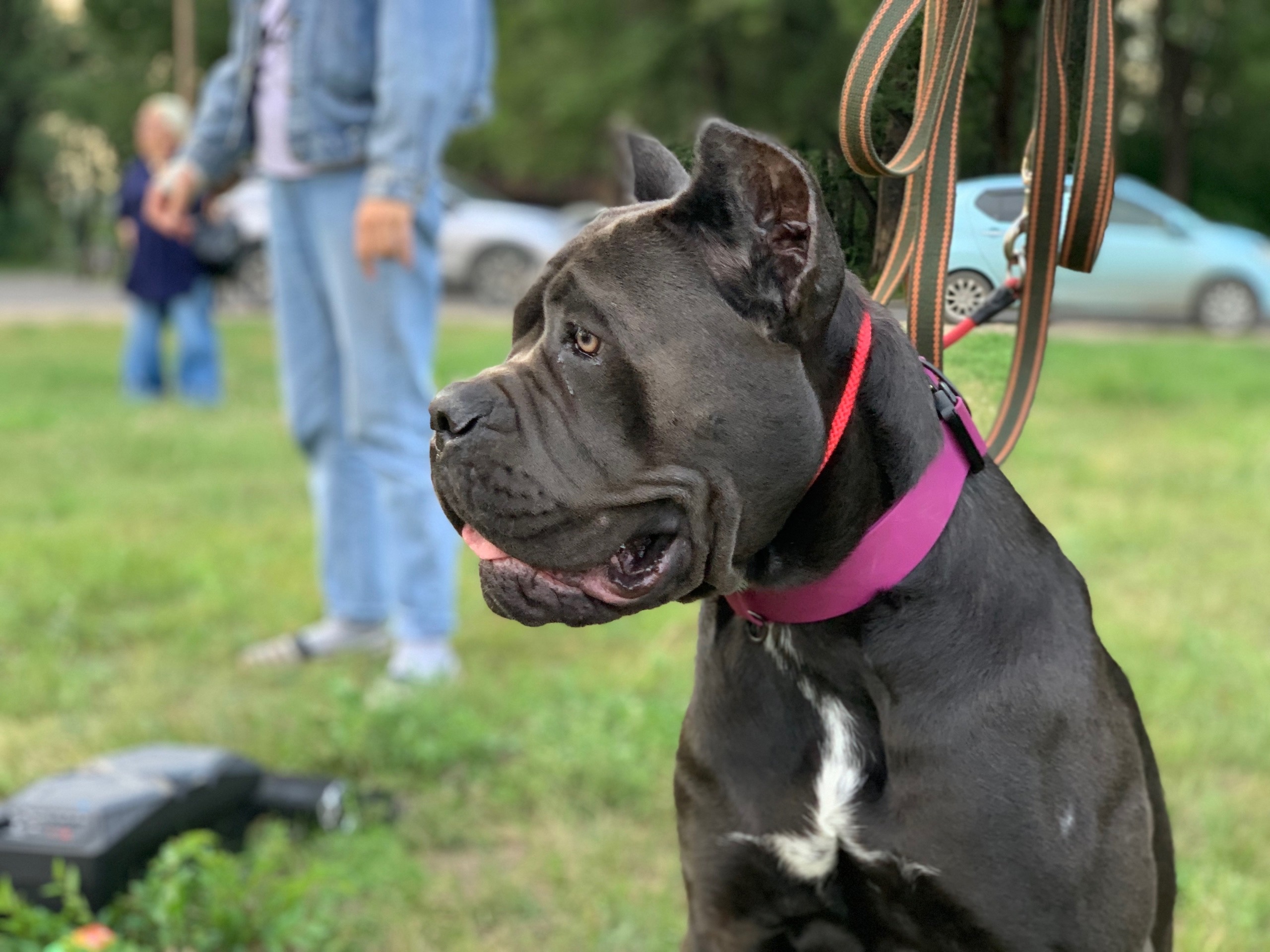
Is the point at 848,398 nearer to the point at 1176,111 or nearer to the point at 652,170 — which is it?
the point at 652,170

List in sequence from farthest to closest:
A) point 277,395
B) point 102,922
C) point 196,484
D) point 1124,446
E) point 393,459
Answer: point 277,395
point 1124,446
point 196,484
point 393,459
point 102,922

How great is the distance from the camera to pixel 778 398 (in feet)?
5.48

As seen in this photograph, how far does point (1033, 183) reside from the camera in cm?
216

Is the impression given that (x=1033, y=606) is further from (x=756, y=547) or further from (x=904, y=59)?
(x=904, y=59)

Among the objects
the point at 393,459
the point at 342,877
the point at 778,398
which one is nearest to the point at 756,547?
the point at 778,398

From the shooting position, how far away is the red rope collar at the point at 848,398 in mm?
1739

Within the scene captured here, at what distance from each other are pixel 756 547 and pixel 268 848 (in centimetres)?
188

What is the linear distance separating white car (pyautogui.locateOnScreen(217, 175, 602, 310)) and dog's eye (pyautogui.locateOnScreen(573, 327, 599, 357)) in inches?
550

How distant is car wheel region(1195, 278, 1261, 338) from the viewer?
1419 cm

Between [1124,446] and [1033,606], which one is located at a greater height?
[1033,606]

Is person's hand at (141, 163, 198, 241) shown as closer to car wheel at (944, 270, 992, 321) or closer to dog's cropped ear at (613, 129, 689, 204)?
dog's cropped ear at (613, 129, 689, 204)

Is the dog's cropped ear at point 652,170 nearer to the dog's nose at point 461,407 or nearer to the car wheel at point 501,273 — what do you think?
the dog's nose at point 461,407

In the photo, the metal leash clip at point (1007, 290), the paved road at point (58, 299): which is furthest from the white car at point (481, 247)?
the metal leash clip at point (1007, 290)

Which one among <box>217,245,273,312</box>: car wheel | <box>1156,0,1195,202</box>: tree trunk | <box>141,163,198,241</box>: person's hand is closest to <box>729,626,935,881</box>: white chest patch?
<box>141,163,198,241</box>: person's hand
